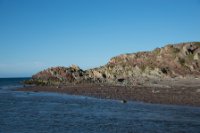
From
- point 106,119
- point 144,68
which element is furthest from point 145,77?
point 106,119

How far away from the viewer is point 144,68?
95.6 m

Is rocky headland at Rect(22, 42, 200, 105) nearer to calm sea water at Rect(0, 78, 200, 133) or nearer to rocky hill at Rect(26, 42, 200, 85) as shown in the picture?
rocky hill at Rect(26, 42, 200, 85)

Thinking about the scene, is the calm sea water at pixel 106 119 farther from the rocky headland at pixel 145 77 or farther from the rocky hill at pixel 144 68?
the rocky hill at pixel 144 68

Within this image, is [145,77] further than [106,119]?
Yes

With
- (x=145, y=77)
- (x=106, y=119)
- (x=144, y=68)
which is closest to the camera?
(x=106, y=119)

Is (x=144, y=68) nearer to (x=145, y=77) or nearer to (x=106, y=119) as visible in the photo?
(x=145, y=77)

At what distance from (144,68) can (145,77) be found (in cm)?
491

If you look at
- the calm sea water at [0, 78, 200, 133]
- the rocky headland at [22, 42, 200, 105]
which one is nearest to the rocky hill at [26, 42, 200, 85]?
the rocky headland at [22, 42, 200, 105]

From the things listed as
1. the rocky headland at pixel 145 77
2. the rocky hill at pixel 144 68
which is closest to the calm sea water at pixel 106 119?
the rocky headland at pixel 145 77

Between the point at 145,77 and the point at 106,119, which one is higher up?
the point at 145,77

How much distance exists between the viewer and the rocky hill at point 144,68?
290 ft

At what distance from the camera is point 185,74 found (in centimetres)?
8431

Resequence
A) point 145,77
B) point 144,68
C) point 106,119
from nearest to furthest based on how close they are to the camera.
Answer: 1. point 106,119
2. point 145,77
3. point 144,68

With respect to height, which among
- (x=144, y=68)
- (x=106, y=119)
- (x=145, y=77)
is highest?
(x=144, y=68)
